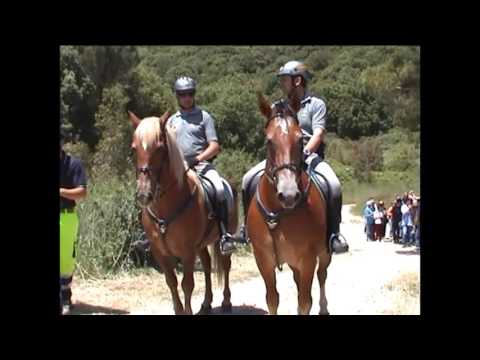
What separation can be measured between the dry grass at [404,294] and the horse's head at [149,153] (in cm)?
369

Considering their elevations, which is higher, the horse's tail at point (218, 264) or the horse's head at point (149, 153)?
the horse's head at point (149, 153)

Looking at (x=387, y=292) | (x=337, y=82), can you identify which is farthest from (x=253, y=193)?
(x=337, y=82)

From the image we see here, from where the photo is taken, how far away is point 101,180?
42.8ft

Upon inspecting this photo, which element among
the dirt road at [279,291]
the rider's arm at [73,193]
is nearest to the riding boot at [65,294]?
the dirt road at [279,291]

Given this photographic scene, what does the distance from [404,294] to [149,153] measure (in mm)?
4857

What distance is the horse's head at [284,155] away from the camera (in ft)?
18.7

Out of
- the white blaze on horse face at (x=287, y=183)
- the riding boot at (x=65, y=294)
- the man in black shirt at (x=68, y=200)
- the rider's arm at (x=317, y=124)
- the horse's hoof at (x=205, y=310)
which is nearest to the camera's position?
the white blaze on horse face at (x=287, y=183)

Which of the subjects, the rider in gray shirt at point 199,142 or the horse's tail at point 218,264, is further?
the horse's tail at point 218,264

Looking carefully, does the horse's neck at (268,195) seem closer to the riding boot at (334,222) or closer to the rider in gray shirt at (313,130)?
the rider in gray shirt at (313,130)

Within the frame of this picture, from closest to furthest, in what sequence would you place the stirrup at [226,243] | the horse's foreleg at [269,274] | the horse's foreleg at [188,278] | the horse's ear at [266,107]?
the horse's ear at [266,107] → the horse's foreleg at [269,274] → the horse's foreleg at [188,278] → the stirrup at [226,243]

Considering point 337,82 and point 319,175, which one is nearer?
point 319,175

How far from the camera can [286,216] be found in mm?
6152

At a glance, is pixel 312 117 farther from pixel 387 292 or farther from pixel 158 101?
pixel 158 101
